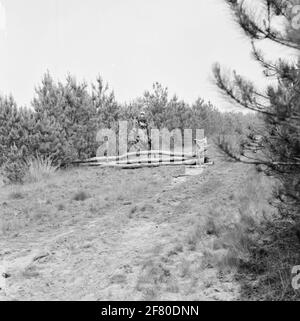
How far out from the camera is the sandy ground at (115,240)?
4316mm

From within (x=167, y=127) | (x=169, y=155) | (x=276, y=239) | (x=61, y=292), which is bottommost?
(x=61, y=292)

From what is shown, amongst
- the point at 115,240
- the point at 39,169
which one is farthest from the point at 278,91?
the point at 39,169

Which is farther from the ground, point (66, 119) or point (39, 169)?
point (66, 119)

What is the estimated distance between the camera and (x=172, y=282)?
431 cm

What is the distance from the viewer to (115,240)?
6.02 m

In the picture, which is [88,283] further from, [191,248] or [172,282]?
[191,248]

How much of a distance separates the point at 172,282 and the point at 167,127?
17.3 m

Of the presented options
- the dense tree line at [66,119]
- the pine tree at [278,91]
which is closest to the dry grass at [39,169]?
the dense tree line at [66,119]

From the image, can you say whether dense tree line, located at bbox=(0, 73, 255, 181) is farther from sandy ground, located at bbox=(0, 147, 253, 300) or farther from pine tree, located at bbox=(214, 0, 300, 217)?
pine tree, located at bbox=(214, 0, 300, 217)

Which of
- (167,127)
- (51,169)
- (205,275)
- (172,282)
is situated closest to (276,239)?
(205,275)

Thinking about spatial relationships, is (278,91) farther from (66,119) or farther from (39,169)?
(66,119)

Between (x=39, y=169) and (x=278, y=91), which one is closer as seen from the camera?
(x=278, y=91)

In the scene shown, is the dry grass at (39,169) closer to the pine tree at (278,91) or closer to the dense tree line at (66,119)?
the dense tree line at (66,119)
